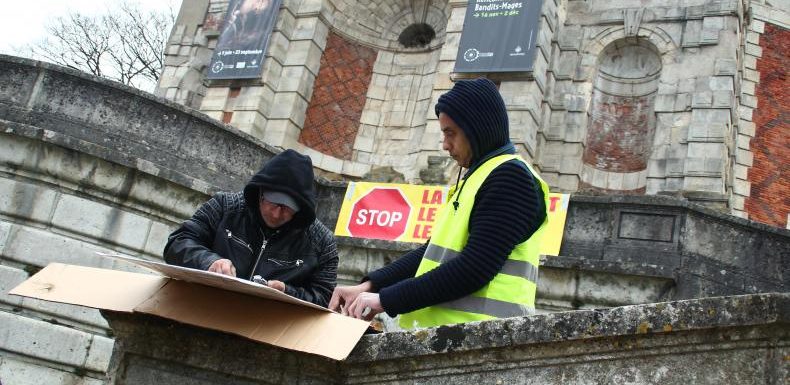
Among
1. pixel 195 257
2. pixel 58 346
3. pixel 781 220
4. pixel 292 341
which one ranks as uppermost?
pixel 781 220

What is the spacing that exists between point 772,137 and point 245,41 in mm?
11190

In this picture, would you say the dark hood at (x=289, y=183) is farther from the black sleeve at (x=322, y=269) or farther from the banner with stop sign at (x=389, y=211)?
the banner with stop sign at (x=389, y=211)

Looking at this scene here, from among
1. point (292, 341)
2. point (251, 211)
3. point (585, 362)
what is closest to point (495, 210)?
point (585, 362)

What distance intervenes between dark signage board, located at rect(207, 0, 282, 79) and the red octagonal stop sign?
24.2ft

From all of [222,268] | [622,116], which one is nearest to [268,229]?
[222,268]

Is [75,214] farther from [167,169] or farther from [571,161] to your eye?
[571,161]

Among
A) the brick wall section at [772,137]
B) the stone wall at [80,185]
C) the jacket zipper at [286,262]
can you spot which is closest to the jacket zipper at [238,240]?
the jacket zipper at [286,262]

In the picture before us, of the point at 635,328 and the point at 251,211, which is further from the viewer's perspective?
the point at 251,211

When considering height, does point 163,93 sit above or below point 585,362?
above

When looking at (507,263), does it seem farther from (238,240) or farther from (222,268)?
(238,240)

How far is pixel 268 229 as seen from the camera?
12.5 feet

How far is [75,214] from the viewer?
7859mm

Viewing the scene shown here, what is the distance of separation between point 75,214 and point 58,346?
4.44 ft

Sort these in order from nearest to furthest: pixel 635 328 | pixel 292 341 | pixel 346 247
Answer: pixel 635 328 < pixel 292 341 < pixel 346 247
